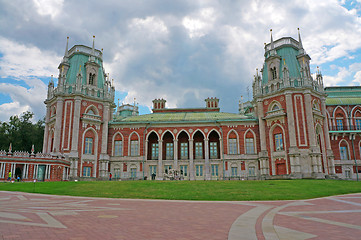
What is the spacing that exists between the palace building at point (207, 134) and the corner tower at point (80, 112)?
0.51 feet

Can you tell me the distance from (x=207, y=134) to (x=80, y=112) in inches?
837

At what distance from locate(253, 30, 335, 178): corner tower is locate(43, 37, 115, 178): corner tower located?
2619 centimetres

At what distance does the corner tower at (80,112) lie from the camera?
42938mm

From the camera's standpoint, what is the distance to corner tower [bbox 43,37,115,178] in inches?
1690

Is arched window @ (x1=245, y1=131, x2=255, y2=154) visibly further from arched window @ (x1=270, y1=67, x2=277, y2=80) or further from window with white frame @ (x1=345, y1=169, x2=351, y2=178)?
window with white frame @ (x1=345, y1=169, x2=351, y2=178)

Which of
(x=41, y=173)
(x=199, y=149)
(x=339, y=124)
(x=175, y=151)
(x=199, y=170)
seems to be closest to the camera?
(x=41, y=173)

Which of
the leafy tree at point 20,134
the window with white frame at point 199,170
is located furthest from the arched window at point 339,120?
the leafy tree at point 20,134

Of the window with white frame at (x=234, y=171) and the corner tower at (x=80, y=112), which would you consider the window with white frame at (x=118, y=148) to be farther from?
the window with white frame at (x=234, y=171)

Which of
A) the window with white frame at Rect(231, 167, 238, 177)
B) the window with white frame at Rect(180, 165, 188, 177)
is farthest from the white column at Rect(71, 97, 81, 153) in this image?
the window with white frame at Rect(231, 167, 238, 177)

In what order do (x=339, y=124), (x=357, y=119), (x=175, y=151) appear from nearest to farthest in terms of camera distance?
1. (x=175, y=151)
2. (x=357, y=119)
3. (x=339, y=124)

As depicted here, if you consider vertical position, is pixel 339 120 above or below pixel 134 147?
above

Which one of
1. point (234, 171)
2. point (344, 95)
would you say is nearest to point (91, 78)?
point (234, 171)

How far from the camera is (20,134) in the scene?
56.2 m

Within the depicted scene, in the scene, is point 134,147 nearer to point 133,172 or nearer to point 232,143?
point 133,172
